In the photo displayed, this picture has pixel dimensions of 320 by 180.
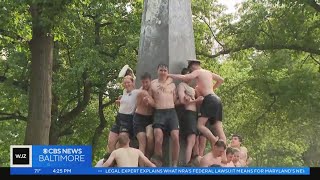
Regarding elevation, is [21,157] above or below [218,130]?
below

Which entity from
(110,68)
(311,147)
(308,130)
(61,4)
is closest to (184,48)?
(61,4)

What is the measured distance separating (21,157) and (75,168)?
0.92 meters

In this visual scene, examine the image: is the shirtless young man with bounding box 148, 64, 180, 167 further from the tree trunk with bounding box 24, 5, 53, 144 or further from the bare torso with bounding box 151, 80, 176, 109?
the tree trunk with bounding box 24, 5, 53, 144

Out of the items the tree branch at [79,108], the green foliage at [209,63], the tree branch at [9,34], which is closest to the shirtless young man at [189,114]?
the green foliage at [209,63]

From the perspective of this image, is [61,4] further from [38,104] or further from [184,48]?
[184,48]

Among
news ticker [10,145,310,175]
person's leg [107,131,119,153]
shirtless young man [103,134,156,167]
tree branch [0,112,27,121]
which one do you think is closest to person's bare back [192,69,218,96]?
person's leg [107,131,119,153]

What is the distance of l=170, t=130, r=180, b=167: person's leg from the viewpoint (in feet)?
27.9

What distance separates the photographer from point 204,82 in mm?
8797

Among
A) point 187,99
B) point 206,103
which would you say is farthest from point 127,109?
point 206,103

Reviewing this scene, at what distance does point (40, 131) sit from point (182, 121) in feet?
20.1

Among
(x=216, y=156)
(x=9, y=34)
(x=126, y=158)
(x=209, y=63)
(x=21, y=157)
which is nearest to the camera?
(x=21, y=157)

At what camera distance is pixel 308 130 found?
84.5 feet

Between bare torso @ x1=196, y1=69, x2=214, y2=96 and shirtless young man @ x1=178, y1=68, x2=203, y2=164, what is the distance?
135 millimetres

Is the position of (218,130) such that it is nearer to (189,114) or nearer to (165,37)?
(189,114)
